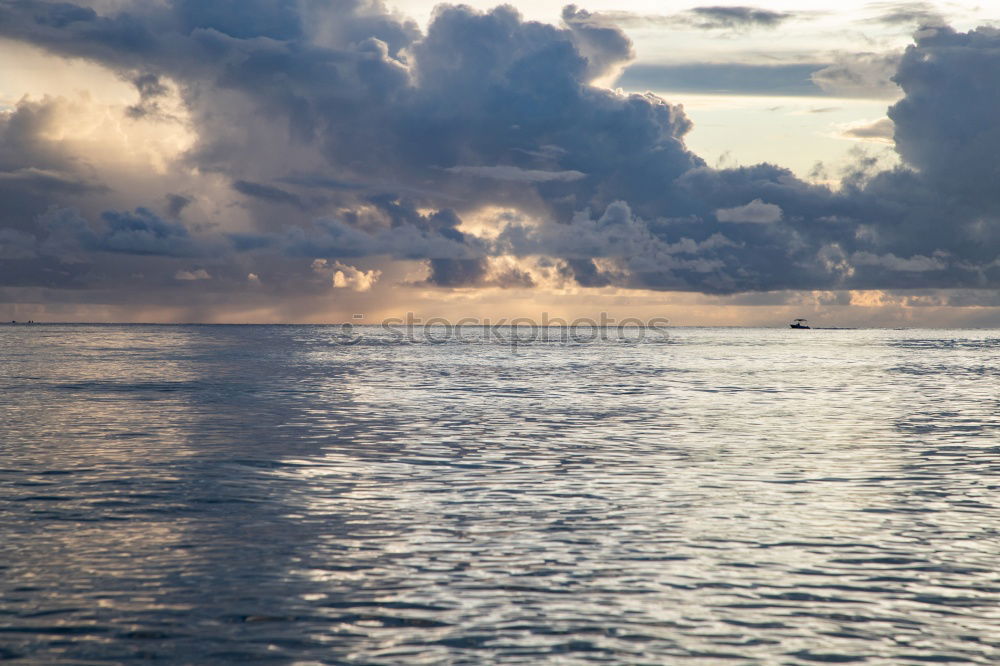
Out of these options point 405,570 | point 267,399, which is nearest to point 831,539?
point 405,570

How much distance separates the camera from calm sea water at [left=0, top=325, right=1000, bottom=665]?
47.4 feet

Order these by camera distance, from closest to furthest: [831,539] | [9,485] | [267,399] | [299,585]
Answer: [299,585], [831,539], [9,485], [267,399]

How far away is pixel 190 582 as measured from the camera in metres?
17.5

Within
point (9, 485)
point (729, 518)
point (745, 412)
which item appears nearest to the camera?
point (729, 518)

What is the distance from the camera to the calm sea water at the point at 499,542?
1444 centimetres

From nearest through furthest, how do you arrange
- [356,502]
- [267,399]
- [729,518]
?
[729,518] < [356,502] < [267,399]

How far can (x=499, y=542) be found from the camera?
20891 mm

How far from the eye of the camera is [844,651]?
45.7 feet

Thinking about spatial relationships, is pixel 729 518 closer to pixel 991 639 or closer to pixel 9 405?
pixel 991 639

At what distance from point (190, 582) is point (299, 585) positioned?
6.58 feet

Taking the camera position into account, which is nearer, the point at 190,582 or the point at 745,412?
the point at 190,582

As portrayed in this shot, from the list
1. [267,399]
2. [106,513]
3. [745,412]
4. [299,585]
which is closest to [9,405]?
[267,399]

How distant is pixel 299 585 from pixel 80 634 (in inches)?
156

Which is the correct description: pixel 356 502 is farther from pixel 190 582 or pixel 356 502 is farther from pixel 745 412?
pixel 745 412
